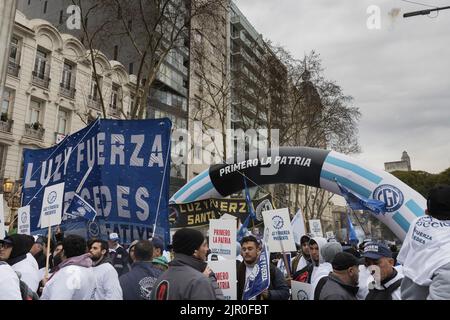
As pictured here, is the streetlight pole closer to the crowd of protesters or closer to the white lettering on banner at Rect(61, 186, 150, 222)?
the crowd of protesters

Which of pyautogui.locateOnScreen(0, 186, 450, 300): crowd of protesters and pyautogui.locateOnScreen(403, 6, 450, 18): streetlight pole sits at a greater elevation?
pyautogui.locateOnScreen(403, 6, 450, 18): streetlight pole

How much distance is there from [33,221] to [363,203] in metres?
6.62

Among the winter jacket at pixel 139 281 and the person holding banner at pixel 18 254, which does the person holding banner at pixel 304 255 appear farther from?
the person holding banner at pixel 18 254

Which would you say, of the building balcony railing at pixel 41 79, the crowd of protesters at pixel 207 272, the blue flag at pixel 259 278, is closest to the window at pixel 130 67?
the building balcony railing at pixel 41 79

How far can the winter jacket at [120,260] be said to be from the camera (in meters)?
5.93

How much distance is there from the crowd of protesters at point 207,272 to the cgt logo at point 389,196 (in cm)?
436

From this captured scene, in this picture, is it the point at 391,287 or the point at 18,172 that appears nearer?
the point at 391,287

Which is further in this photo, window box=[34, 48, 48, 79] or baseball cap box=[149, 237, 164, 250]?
window box=[34, 48, 48, 79]

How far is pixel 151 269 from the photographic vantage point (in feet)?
13.0

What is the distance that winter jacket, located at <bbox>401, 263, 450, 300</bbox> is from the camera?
233 cm

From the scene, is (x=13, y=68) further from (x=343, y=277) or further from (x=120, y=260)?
(x=343, y=277)

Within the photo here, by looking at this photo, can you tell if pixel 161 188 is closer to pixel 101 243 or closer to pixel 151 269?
pixel 101 243

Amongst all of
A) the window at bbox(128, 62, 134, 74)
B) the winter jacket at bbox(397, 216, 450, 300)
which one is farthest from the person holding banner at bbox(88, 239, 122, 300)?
the window at bbox(128, 62, 134, 74)
